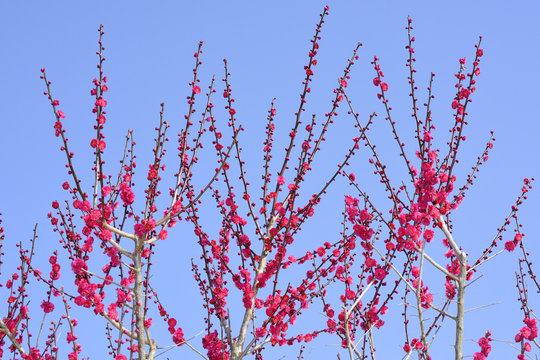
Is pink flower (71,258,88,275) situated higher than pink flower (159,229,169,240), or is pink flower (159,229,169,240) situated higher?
pink flower (159,229,169,240)

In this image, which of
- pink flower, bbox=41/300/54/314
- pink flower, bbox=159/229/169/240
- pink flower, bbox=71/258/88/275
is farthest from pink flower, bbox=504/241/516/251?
pink flower, bbox=41/300/54/314

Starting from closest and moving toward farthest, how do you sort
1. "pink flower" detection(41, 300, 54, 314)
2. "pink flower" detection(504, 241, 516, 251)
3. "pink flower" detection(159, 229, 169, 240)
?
"pink flower" detection(159, 229, 169, 240), "pink flower" detection(504, 241, 516, 251), "pink flower" detection(41, 300, 54, 314)

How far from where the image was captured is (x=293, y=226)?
6.42 metres

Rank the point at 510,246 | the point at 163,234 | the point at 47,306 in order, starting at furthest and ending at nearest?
1. the point at 47,306
2. the point at 510,246
3. the point at 163,234

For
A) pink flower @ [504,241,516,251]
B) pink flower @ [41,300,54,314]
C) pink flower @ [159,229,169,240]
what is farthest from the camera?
pink flower @ [41,300,54,314]

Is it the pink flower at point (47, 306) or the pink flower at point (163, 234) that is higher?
the pink flower at point (163, 234)

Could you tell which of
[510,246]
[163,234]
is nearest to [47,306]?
[163,234]

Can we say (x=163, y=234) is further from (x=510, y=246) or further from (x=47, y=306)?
(x=510, y=246)

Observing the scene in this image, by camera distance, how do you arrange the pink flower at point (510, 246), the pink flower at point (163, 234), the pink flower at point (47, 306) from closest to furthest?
the pink flower at point (163, 234), the pink flower at point (510, 246), the pink flower at point (47, 306)

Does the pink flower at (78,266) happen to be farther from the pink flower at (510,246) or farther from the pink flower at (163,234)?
the pink flower at (510,246)

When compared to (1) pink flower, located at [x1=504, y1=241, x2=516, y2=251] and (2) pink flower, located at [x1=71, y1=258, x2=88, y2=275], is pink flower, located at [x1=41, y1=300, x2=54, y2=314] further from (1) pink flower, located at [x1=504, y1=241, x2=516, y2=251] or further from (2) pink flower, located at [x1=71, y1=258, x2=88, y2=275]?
(1) pink flower, located at [x1=504, y1=241, x2=516, y2=251]

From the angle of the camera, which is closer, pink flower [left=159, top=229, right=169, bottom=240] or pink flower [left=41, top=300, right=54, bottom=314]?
pink flower [left=159, top=229, right=169, bottom=240]

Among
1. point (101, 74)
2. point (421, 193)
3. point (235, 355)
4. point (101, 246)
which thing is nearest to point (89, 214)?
point (101, 246)

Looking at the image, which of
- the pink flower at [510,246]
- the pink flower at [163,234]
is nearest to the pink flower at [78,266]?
the pink flower at [163,234]
